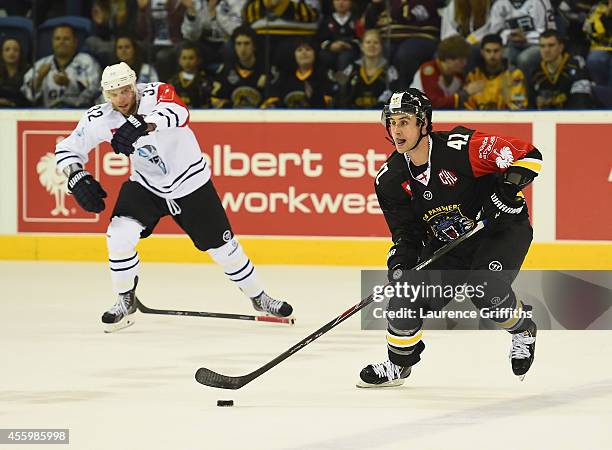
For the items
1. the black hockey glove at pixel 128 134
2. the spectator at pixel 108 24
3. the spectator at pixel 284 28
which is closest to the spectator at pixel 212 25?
the spectator at pixel 284 28

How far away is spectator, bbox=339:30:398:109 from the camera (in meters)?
8.28

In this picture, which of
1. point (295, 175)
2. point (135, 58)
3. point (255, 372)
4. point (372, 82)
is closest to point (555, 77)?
point (372, 82)

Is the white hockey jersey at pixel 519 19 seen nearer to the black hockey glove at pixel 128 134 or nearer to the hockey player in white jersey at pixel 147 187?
the hockey player in white jersey at pixel 147 187

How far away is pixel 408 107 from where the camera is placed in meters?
4.38

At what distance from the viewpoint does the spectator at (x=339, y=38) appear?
8359 millimetres

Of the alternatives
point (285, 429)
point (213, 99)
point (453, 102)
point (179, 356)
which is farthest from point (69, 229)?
point (285, 429)

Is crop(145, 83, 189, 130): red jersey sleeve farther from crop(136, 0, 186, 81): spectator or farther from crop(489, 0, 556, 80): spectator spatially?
crop(489, 0, 556, 80): spectator

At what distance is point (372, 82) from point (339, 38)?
35 cm

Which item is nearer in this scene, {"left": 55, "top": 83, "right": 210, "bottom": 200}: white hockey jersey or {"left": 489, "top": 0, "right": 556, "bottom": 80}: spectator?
{"left": 55, "top": 83, "right": 210, "bottom": 200}: white hockey jersey

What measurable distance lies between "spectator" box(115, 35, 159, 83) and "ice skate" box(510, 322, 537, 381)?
4414 mm

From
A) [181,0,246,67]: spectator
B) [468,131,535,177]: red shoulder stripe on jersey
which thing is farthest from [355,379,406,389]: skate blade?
[181,0,246,67]: spectator

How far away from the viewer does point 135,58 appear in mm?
8523

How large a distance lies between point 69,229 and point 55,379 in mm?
3727

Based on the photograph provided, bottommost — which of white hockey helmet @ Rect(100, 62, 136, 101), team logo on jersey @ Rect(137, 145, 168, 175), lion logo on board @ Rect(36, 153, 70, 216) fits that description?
lion logo on board @ Rect(36, 153, 70, 216)
